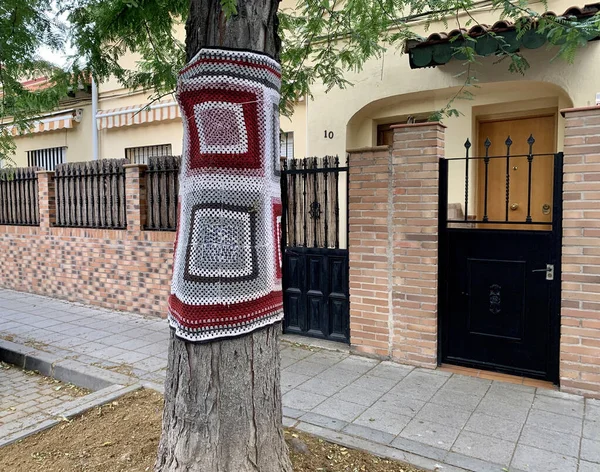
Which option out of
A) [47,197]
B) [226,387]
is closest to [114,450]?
[226,387]

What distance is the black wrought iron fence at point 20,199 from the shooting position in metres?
8.34

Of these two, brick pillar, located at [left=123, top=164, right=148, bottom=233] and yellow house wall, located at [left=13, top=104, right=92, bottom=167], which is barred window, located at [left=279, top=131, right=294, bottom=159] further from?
yellow house wall, located at [left=13, top=104, right=92, bottom=167]

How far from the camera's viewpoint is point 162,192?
22.0 ft

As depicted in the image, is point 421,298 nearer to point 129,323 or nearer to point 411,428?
point 411,428

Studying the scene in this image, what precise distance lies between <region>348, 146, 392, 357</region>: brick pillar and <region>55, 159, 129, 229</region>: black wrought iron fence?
3.81m

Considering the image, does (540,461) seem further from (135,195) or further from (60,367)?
(135,195)

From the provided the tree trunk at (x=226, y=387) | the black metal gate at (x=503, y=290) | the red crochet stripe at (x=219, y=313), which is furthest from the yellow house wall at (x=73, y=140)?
the red crochet stripe at (x=219, y=313)

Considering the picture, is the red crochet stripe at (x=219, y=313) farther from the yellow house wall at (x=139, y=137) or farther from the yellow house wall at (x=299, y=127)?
the yellow house wall at (x=139, y=137)

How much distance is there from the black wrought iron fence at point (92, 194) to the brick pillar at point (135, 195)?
203mm

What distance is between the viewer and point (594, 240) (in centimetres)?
392

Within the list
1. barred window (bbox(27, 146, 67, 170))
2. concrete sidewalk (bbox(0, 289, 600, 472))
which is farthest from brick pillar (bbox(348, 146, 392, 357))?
barred window (bbox(27, 146, 67, 170))

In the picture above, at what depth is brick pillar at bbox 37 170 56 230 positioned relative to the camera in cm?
802

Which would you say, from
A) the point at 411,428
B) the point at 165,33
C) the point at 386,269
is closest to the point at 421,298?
the point at 386,269

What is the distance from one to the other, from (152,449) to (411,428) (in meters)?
1.81
